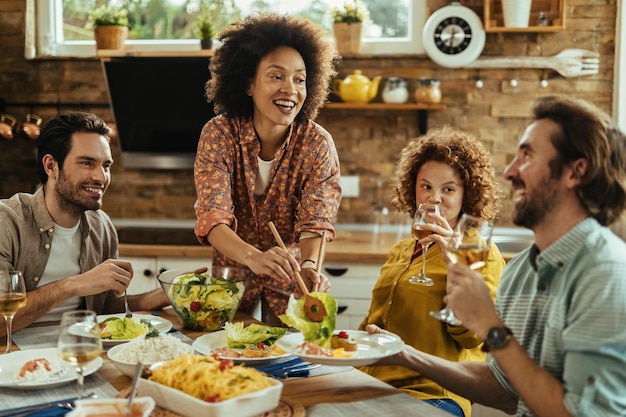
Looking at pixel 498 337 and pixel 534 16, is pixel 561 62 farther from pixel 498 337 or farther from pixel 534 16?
pixel 498 337

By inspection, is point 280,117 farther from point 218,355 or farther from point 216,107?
point 218,355

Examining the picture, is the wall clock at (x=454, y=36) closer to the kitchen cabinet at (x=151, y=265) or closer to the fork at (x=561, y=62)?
the fork at (x=561, y=62)

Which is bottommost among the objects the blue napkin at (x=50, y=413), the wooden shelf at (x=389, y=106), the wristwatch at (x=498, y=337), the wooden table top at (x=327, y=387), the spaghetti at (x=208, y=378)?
the wooden table top at (x=327, y=387)

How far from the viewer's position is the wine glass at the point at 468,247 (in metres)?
1.62

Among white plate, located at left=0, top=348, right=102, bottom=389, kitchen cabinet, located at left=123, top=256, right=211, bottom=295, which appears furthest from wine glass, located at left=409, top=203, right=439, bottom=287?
kitchen cabinet, located at left=123, top=256, right=211, bottom=295

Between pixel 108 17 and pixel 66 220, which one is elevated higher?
pixel 108 17

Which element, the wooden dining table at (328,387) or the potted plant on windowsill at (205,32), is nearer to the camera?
the wooden dining table at (328,387)

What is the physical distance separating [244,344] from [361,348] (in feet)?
1.02

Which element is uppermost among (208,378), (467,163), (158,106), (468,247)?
(158,106)

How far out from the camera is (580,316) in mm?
1458

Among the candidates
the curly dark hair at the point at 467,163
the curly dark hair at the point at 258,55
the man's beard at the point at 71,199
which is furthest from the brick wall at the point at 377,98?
the man's beard at the point at 71,199

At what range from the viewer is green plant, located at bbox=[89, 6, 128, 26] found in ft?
13.9

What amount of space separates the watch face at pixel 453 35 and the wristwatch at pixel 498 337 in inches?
109

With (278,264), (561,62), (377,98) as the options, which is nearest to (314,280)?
(278,264)
